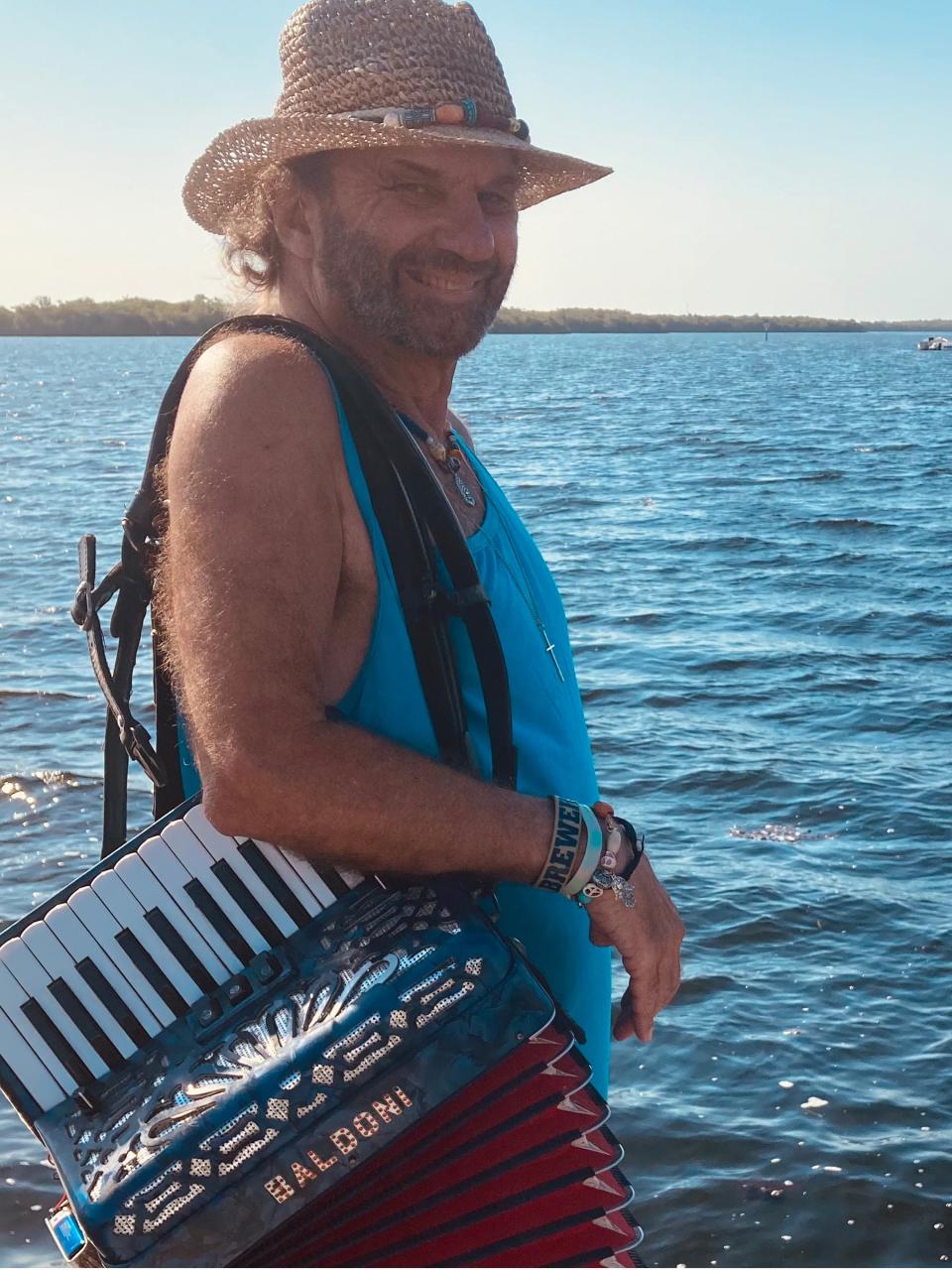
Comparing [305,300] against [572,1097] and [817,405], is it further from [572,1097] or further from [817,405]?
[817,405]

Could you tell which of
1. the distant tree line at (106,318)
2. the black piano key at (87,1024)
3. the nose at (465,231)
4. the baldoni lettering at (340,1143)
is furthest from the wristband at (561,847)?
the distant tree line at (106,318)

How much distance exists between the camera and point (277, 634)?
1.98 m

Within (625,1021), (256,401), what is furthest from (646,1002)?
(256,401)

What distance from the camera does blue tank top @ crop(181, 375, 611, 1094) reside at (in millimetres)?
2180

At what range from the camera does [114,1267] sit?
1822 mm

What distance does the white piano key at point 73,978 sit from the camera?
199cm

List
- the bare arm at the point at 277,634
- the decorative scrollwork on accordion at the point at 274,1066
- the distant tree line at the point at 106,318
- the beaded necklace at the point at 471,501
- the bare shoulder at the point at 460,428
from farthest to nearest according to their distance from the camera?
the distant tree line at the point at 106,318 → the bare shoulder at the point at 460,428 → the beaded necklace at the point at 471,501 → the bare arm at the point at 277,634 → the decorative scrollwork on accordion at the point at 274,1066

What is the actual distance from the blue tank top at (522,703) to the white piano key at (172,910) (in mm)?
374

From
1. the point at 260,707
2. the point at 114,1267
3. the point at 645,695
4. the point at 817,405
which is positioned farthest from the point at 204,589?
the point at 817,405

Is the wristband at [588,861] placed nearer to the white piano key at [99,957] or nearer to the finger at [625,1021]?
the finger at [625,1021]

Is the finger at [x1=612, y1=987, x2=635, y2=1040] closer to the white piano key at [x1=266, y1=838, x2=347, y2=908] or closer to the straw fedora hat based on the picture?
the white piano key at [x1=266, y1=838, x2=347, y2=908]

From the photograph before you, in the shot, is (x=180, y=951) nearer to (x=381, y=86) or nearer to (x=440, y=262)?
(x=440, y=262)

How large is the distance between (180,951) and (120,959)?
8 cm

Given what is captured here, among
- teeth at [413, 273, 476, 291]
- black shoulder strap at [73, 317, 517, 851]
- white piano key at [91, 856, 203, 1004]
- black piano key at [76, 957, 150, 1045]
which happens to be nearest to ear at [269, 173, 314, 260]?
teeth at [413, 273, 476, 291]
